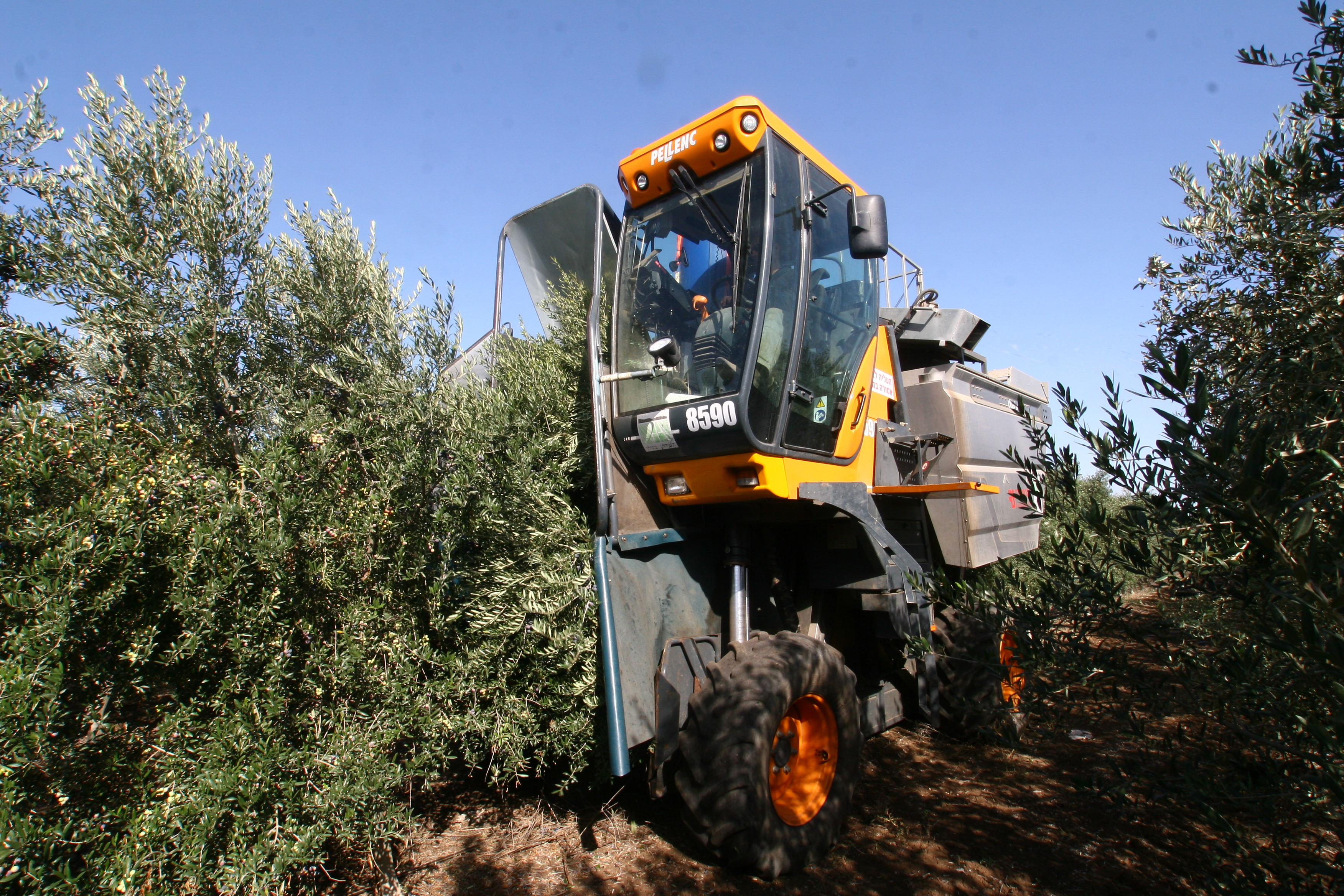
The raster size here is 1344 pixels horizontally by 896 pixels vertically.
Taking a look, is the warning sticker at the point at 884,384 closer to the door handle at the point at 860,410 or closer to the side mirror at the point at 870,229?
the door handle at the point at 860,410

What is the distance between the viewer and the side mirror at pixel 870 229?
397 centimetres

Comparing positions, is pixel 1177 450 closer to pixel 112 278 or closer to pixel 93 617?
pixel 93 617

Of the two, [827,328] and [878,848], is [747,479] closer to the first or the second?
[827,328]

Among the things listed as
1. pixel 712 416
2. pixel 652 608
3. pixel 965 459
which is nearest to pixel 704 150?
pixel 712 416

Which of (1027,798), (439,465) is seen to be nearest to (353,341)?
(439,465)

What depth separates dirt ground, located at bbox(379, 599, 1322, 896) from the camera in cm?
355

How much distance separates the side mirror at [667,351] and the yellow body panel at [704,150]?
1035 mm

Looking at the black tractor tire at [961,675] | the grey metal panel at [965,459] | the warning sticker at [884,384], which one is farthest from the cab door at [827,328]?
the black tractor tire at [961,675]

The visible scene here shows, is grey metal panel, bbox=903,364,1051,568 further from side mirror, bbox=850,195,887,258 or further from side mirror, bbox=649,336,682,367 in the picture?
side mirror, bbox=649,336,682,367

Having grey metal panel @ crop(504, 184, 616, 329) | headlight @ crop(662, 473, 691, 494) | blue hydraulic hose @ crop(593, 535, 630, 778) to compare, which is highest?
grey metal panel @ crop(504, 184, 616, 329)

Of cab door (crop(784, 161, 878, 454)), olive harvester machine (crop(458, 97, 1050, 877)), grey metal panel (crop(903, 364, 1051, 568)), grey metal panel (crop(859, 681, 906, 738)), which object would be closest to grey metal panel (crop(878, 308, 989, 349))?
grey metal panel (crop(903, 364, 1051, 568))

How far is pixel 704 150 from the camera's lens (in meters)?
4.14

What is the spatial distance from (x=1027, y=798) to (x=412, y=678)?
151 inches

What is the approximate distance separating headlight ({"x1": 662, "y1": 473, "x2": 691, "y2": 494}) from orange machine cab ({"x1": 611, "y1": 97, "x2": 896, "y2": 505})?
11 mm
